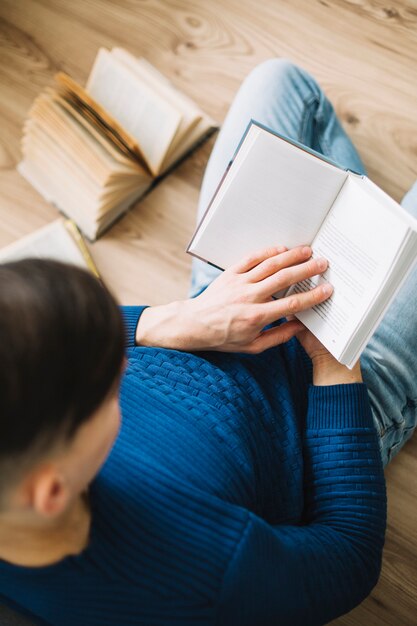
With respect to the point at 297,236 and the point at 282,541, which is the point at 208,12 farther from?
the point at 282,541

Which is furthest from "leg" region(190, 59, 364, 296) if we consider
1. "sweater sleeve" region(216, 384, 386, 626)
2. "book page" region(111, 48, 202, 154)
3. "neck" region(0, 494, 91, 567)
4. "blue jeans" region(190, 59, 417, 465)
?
"neck" region(0, 494, 91, 567)

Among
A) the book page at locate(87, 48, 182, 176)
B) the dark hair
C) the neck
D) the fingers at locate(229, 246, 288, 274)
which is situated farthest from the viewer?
the book page at locate(87, 48, 182, 176)

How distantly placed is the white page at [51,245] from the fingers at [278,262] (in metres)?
0.49

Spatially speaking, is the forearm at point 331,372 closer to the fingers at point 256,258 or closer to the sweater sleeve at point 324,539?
the sweater sleeve at point 324,539


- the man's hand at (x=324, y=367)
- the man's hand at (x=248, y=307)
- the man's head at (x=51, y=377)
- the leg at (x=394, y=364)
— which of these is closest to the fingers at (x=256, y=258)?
the man's hand at (x=248, y=307)

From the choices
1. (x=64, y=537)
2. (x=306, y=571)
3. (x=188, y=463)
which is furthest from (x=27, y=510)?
(x=306, y=571)

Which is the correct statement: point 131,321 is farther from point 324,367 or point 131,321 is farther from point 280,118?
point 280,118

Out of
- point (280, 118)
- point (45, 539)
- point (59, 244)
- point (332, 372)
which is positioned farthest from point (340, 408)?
point (59, 244)

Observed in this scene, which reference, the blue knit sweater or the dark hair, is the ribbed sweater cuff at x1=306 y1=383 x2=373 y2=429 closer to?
the blue knit sweater

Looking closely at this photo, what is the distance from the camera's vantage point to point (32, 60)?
127 cm

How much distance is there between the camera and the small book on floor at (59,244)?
3.72 ft

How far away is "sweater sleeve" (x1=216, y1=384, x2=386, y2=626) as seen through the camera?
0.57 meters

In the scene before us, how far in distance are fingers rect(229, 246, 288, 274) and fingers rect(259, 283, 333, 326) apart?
7 centimetres

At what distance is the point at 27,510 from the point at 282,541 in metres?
0.29
